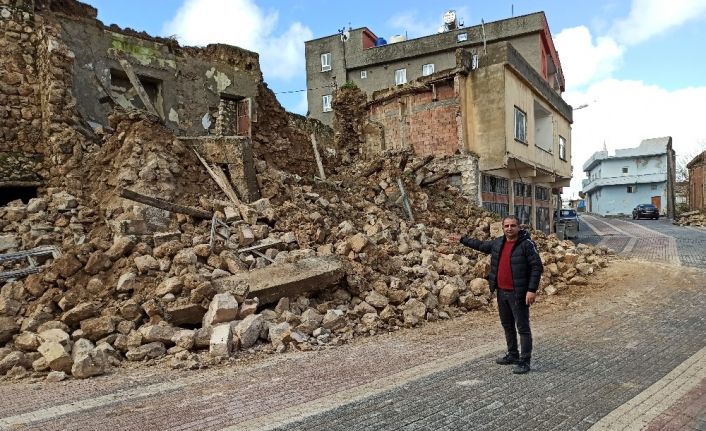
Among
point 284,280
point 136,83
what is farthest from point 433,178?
point 284,280

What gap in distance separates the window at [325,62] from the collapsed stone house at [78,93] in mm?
22726

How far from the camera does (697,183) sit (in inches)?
1458

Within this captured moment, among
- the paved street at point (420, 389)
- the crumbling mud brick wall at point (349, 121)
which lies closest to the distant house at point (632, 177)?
the crumbling mud brick wall at point (349, 121)

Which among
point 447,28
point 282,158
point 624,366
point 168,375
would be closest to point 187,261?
point 168,375

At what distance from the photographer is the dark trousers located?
16.5 feet

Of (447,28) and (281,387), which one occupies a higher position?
(447,28)

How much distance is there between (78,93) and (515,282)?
10.8m

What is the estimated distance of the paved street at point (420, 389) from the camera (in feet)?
12.8

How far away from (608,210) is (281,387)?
55.6 m

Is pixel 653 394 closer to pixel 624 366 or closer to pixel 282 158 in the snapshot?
pixel 624 366

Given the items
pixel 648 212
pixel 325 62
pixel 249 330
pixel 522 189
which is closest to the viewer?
pixel 249 330

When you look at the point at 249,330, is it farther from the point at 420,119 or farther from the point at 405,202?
the point at 420,119

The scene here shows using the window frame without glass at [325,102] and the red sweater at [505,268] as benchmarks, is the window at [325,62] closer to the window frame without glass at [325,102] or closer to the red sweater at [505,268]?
the window frame without glass at [325,102]

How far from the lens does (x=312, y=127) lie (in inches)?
807
